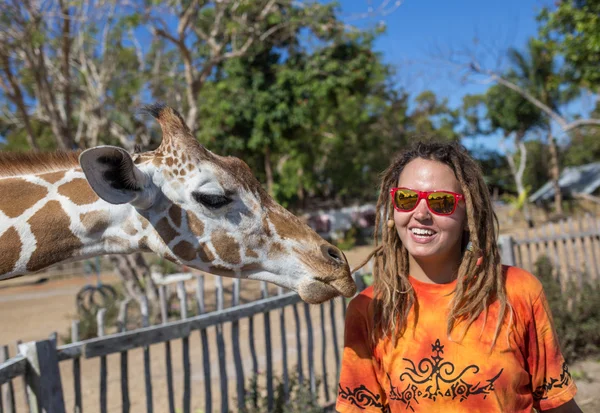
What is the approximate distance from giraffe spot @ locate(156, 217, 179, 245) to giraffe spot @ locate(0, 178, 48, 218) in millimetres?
506

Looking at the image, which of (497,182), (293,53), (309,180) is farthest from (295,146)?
(497,182)

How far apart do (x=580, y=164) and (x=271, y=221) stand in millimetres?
41836

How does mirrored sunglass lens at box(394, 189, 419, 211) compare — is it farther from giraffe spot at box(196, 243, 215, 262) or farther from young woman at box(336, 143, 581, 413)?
giraffe spot at box(196, 243, 215, 262)

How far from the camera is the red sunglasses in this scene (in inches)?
66.7

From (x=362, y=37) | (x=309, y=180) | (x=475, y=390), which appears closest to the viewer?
(x=475, y=390)

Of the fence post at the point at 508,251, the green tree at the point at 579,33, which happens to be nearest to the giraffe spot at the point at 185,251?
the fence post at the point at 508,251

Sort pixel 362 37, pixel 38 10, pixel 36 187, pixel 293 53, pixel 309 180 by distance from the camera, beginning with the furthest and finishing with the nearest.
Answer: pixel 309 180, pixel 362 37, pixel 293 53, pixel 38 10, pixel 36 187

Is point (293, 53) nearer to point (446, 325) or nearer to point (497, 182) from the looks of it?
point (446, 325)

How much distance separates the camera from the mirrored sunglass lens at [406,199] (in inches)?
67.7

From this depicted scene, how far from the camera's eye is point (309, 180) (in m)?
21.1

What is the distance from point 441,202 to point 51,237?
1.57 meters

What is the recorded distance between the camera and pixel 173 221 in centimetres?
200

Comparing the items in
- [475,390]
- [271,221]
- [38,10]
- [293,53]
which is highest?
[293,53]

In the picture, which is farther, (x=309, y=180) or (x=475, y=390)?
(x=309, y=180)
